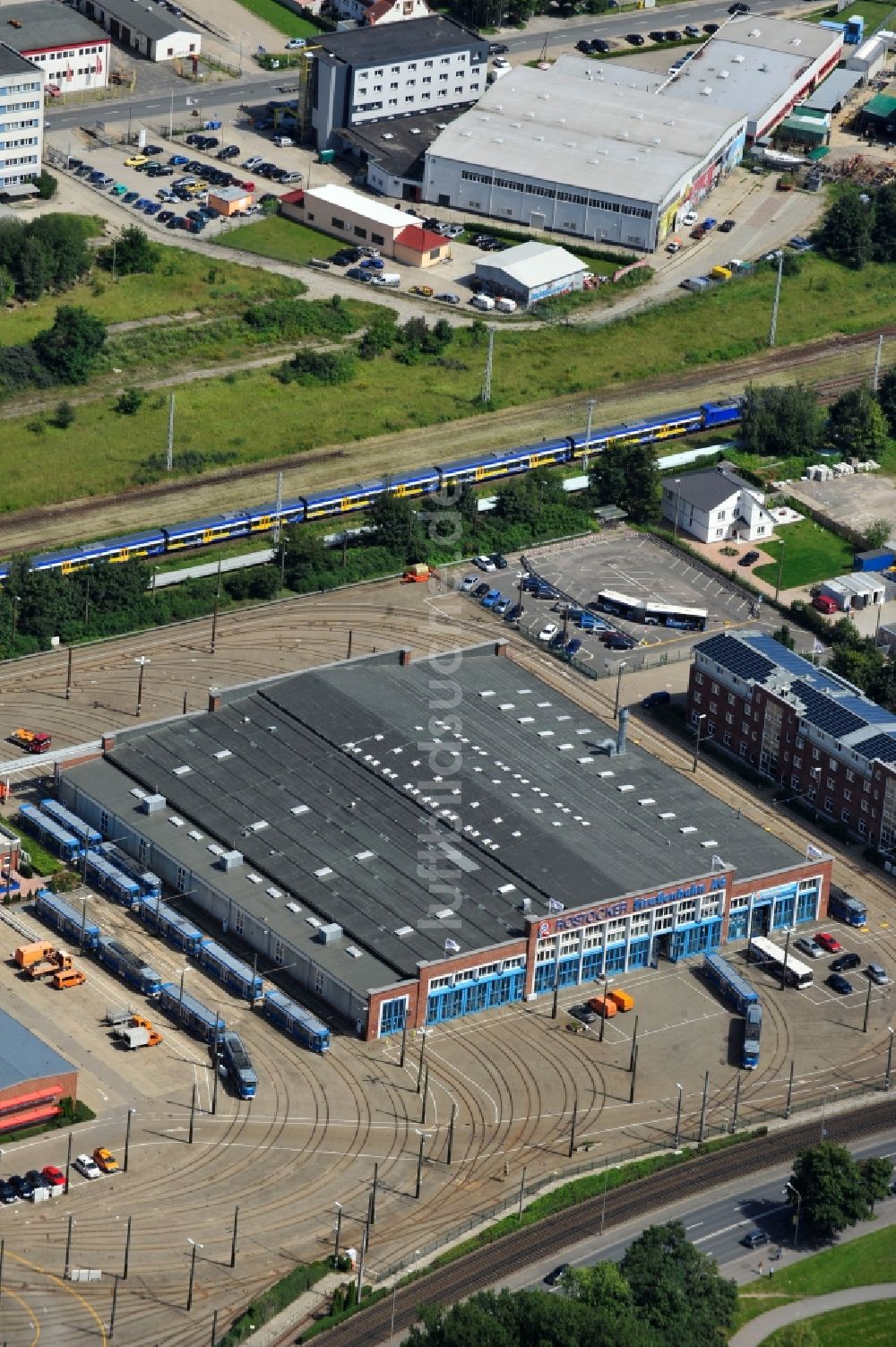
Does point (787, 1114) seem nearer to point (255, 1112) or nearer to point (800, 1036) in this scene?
point (800, 1036)

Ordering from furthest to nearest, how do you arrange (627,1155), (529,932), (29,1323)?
(529,932), (627,1155), (29,1323)

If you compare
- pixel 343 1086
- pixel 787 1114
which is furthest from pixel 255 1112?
pixel 787 1114

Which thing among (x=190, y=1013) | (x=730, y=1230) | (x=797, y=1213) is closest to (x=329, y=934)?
(x=190, y=1013)

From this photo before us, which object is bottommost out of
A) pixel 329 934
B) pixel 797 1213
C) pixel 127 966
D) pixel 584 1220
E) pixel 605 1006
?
pixel 584 1220

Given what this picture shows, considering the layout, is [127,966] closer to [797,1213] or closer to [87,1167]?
[87,1167]

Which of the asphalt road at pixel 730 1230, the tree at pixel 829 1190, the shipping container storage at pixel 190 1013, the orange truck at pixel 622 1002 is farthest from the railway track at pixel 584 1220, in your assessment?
the shipping container storage at pixel 190 1013

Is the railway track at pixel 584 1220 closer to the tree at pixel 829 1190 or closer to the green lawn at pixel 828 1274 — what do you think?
the tree at pixel 829 1190

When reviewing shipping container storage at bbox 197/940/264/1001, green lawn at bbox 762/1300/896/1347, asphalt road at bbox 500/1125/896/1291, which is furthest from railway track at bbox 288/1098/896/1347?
shipping container storage at bbox 197/940/264/1001
